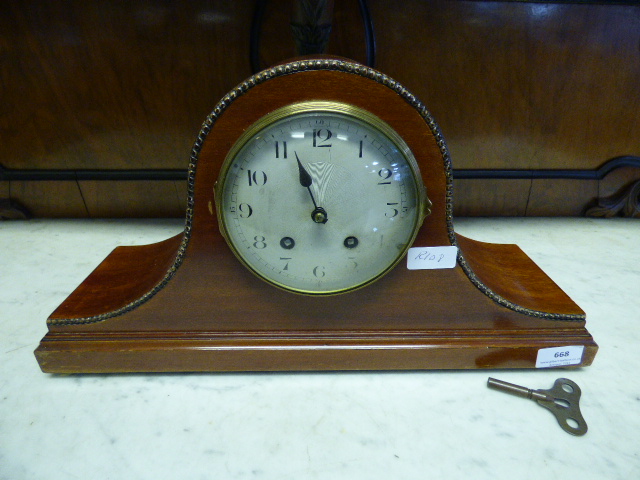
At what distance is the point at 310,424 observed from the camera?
0.83 metres

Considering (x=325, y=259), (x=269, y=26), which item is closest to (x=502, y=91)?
(x=269, y=26)

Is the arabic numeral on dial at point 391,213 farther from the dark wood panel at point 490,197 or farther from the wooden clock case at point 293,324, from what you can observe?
the dark wood panel at point 490,197

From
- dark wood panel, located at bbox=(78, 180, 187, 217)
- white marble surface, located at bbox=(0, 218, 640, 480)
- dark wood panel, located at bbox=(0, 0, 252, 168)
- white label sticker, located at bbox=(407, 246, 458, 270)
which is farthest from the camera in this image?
dark wood panel, located at bbox=(78, 180, 187, 217)

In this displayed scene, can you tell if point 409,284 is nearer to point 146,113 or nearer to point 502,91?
point 502,91

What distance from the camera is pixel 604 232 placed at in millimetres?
1650

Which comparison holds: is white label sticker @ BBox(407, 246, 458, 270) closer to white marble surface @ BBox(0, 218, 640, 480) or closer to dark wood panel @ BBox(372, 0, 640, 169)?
white marble surface @ BBox(0, 218, 640, 480)

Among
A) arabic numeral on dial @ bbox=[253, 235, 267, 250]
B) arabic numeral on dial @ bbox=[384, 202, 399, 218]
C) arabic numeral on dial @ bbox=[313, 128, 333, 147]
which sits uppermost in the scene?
arabic numeral on dial @ bbox=[313, 128, 333, 147]

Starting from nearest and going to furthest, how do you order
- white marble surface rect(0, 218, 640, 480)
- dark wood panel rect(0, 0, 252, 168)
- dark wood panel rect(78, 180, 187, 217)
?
1. white marble surface rect(0, 218, 640, 480)
2. dark wood panel rect(0, 0, 252, 168)
3. dark wood panel rect(78, 180, 187, 217)

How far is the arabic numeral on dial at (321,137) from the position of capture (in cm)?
75

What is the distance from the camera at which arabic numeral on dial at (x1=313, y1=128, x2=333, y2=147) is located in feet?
2.46

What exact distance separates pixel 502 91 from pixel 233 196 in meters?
1.14

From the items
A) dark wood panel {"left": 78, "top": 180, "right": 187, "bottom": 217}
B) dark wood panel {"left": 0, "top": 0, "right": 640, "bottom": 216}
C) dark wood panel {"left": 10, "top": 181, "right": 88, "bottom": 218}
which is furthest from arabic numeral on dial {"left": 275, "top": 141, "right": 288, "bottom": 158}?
dark wood panel {"left": 10, "top": 181, "right": 88, "bottom": 218}

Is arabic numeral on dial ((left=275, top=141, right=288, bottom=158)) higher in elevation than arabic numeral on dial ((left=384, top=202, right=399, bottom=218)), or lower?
higher

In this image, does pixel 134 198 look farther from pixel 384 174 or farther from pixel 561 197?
pixel 561 197
